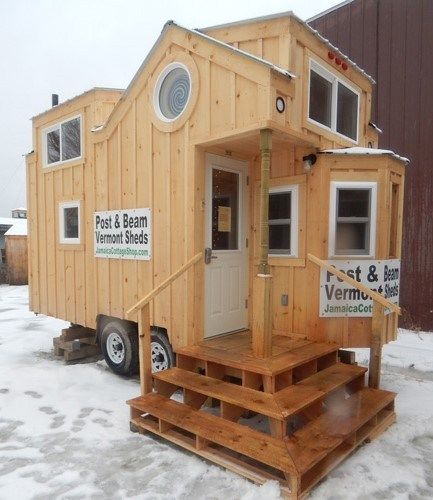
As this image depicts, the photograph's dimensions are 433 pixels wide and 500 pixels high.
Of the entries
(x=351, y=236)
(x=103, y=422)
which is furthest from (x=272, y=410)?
(x=351, y=236)

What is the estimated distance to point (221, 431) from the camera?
144 inches

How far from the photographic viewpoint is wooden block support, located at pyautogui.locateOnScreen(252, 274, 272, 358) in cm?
423

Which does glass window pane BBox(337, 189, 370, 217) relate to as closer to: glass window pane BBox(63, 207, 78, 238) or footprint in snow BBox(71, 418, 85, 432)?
footprint in snow BBox(71, 418, 85, 432)

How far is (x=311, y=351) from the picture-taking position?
4.64 m

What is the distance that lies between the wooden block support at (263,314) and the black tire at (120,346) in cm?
248

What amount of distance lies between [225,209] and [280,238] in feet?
2.87

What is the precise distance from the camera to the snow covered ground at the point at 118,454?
3293 mm

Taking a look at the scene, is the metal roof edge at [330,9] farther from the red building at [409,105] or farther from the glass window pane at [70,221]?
the glass window pane at [70,221]

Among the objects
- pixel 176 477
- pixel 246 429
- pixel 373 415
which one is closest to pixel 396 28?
pixel 373 415

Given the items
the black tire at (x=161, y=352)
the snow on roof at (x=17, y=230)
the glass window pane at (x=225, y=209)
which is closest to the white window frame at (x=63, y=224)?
the black tire at (x=161, y=352)

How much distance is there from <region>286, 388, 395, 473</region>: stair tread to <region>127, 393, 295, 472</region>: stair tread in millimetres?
126

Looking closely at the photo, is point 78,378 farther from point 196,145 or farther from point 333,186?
point 333,186

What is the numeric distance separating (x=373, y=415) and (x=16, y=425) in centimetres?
390

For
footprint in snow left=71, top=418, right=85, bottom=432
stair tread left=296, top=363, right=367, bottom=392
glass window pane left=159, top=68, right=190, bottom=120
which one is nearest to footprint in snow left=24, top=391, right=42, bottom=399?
footprint in snow left=71, top=418, right=85, bottom=432
